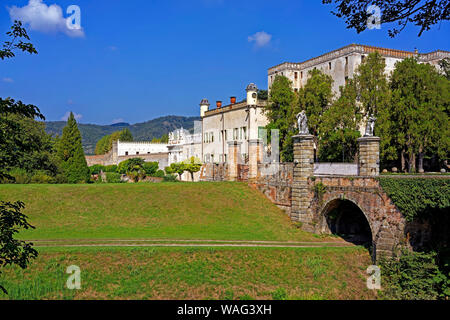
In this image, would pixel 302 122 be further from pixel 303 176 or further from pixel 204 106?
pixel 204 106

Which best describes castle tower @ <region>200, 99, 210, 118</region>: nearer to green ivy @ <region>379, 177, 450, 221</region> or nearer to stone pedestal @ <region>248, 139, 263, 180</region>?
stone pedestal @ <region>248, 139, 263, 180</region>

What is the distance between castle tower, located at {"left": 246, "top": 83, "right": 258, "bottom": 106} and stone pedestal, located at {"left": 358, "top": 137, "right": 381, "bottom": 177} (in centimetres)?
2163

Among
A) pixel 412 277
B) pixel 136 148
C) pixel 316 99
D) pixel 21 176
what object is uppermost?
pixel 316 99

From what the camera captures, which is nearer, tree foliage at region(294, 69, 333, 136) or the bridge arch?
the bridge arch

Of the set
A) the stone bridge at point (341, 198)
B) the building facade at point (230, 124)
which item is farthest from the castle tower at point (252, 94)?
the stone bridge at point (341, 198)

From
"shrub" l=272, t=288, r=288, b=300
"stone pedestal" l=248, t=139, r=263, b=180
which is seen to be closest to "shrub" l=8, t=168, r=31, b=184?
"stone pedestal" l=248, t=139, r=263, b=180

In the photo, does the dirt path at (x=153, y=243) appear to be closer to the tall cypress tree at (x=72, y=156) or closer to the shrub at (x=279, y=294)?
the shrub at (x=279, y=294)

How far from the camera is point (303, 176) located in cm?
2828

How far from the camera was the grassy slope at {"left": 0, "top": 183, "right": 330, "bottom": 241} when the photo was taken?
81.8 feet

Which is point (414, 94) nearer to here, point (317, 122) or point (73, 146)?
point (317, 122)

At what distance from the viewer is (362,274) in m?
21.7

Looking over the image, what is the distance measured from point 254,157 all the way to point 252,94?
12413 millimetres

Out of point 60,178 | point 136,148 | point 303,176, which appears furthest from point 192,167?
point 136,148
